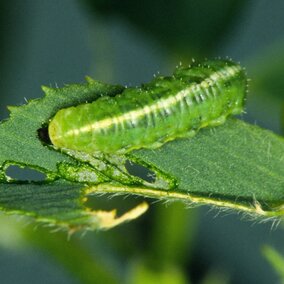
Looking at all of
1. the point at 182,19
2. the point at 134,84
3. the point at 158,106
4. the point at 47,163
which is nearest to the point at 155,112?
the point at 158,106

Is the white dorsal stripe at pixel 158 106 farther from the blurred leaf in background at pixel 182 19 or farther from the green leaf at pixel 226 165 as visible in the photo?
the blurred leaf in background at pixel 182 19

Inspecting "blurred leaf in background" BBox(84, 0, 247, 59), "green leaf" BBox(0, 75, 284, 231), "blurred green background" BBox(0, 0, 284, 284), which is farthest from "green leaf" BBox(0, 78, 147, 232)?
"blurred leaf in background" BBox(84, 0, 247, 59)

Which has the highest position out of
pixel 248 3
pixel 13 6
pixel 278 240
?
pixel 13 6

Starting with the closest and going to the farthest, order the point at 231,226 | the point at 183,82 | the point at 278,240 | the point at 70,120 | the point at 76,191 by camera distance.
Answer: the point at 76,191 → the point at 70,120 → the point at 183,82 → the point at 278,240 → the point at 231,226

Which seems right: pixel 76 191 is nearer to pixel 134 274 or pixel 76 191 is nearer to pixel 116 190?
pixel 116 190

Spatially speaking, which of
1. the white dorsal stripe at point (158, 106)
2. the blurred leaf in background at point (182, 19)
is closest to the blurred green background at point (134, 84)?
the blurred leaf in background at point (182, 19)

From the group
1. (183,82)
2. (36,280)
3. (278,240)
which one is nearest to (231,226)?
(278,240)

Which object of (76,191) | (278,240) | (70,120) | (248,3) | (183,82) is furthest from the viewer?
(278,240)

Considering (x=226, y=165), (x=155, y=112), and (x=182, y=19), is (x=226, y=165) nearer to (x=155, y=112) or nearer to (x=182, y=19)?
(x=155, y=112)
